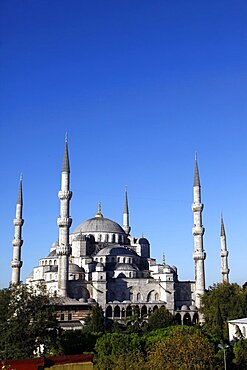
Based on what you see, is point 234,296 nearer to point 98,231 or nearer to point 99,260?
point 99,260

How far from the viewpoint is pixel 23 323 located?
22.4 m

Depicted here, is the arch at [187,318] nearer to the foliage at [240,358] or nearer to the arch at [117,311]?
the arch at [117,311]

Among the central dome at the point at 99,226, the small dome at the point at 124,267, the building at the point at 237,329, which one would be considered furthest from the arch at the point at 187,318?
the central dome at the point at 99,226

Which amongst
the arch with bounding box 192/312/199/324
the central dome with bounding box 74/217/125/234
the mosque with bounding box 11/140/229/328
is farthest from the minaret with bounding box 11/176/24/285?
the arch with bounding box 192/312/199/324

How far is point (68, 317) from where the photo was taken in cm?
3703

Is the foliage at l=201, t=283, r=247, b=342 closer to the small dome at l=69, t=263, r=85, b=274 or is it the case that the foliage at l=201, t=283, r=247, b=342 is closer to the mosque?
the mosque

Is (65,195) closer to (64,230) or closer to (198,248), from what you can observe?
(64,230)

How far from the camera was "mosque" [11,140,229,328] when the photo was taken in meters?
38.5

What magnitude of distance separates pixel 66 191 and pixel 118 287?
29.9 feet

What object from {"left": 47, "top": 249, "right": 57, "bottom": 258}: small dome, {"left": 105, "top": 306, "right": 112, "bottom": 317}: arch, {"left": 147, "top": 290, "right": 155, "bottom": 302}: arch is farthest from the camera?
{"left": 47, "top": 249, "right": 57, "bottom": 258}: small dome

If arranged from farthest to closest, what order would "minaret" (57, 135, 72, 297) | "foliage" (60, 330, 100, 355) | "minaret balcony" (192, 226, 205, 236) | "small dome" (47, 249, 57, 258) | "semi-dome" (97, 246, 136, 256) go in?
1. "small dome" (47, 249, 57, 258)
2. "semi-dome" (97, 246, 136, 256)
3. "minaret balcony" (192, 226, 205, 236)
4. "minaret" (57, 135, 72, 297)
5. "foliage" (60, 330, 100, 355)

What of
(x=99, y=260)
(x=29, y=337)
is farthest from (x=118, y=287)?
(x=29, y=337)

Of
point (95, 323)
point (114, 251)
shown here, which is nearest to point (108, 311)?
point (114, 251)

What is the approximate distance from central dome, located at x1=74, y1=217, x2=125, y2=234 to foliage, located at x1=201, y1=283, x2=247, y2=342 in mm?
13625
